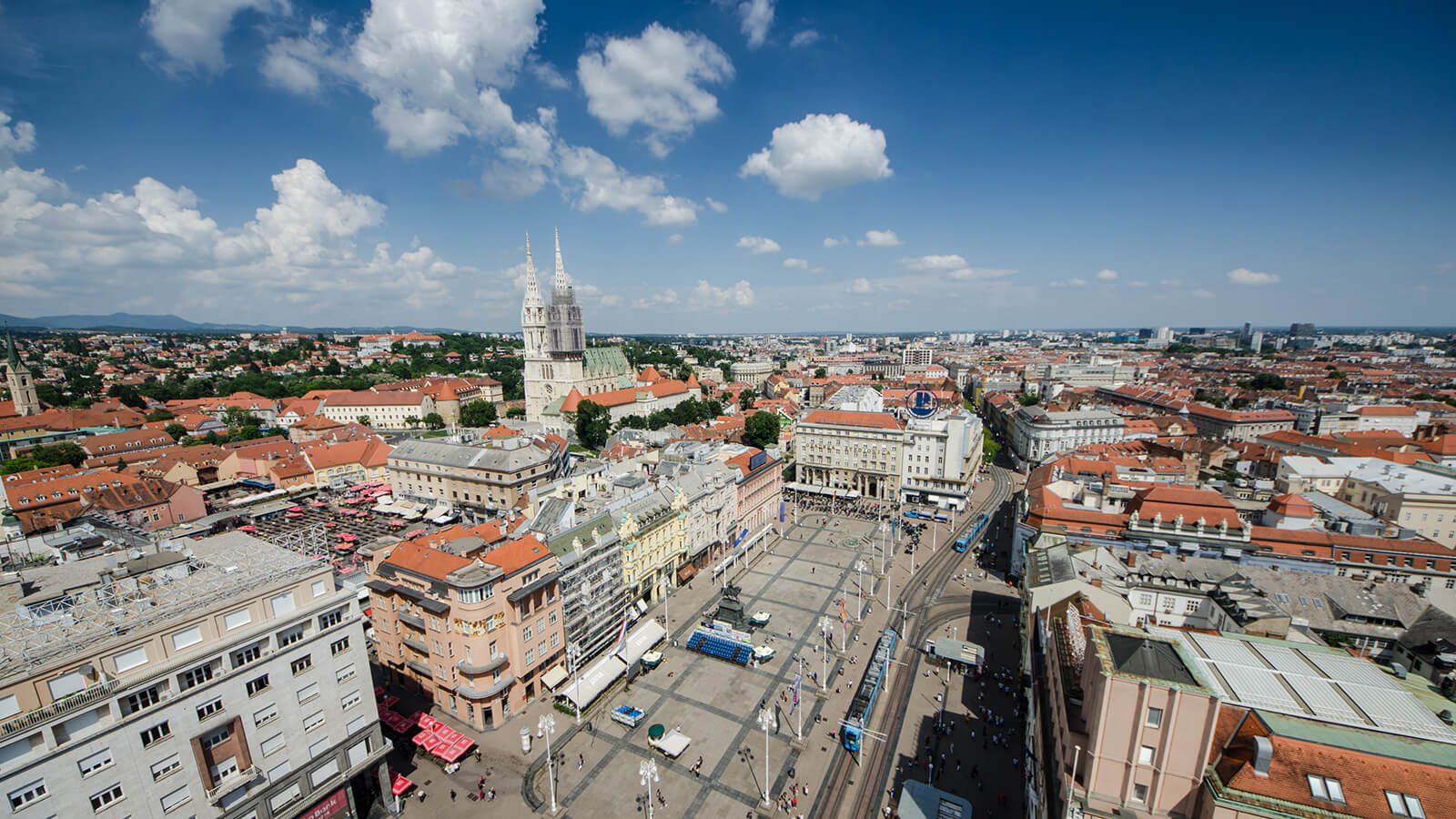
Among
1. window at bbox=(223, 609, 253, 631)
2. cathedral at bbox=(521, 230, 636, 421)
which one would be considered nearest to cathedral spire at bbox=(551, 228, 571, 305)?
cathedral at bbox=(521, 230, 636, 421)

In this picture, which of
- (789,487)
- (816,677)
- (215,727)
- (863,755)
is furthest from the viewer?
(789,487)

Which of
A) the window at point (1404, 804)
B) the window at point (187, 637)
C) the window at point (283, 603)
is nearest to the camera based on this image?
the window at point (1404, 804)

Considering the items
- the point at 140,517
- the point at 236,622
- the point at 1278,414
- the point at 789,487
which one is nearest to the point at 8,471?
the point at 140,517

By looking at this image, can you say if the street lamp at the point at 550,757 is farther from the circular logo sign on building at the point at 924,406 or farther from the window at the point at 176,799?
the circular logo sign on building at the point at 924,406

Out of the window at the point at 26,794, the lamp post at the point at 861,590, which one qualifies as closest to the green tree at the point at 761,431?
the lamp post at the point at 861,590

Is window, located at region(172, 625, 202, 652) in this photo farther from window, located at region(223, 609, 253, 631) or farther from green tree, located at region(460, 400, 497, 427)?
green tree, located at region(460, 400, 497, 427)

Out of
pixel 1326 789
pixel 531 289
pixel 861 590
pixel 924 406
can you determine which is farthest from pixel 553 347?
pixel 1326 789

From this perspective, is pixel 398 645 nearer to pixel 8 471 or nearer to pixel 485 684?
pixel 485 684
